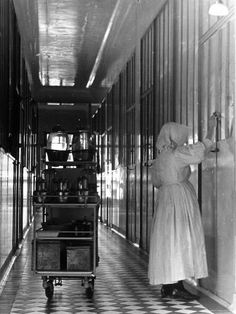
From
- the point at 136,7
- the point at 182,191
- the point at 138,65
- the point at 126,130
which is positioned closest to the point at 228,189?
the point at 182,191

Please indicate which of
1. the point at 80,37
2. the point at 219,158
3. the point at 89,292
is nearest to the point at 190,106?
the point at 219,158

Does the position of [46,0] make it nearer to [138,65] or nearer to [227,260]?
[138,65]

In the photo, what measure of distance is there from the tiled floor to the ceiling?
348 centimetres

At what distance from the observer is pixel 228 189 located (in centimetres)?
550

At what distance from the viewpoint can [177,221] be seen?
582cm

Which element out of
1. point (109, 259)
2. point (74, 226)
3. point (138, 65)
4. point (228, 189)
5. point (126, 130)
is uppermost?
point (138, 65)

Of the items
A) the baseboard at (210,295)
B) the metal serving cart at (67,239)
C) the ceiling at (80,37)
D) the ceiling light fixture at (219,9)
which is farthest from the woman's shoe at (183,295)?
the ceiling at (80,37)

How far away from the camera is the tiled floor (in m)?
5.56

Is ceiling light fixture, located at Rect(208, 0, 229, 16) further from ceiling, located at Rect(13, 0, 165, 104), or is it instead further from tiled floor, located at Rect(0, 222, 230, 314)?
ceiling, located at Rect(13, 0, 165, 104)

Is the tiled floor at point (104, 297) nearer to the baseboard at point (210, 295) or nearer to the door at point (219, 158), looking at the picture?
the baseboard at point (210, 295)

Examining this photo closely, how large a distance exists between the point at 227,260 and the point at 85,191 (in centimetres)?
146

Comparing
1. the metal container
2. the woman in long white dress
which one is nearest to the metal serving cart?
the metal container

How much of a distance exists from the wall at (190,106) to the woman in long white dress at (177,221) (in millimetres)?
212

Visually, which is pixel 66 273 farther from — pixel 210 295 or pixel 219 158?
pixel 219 158
